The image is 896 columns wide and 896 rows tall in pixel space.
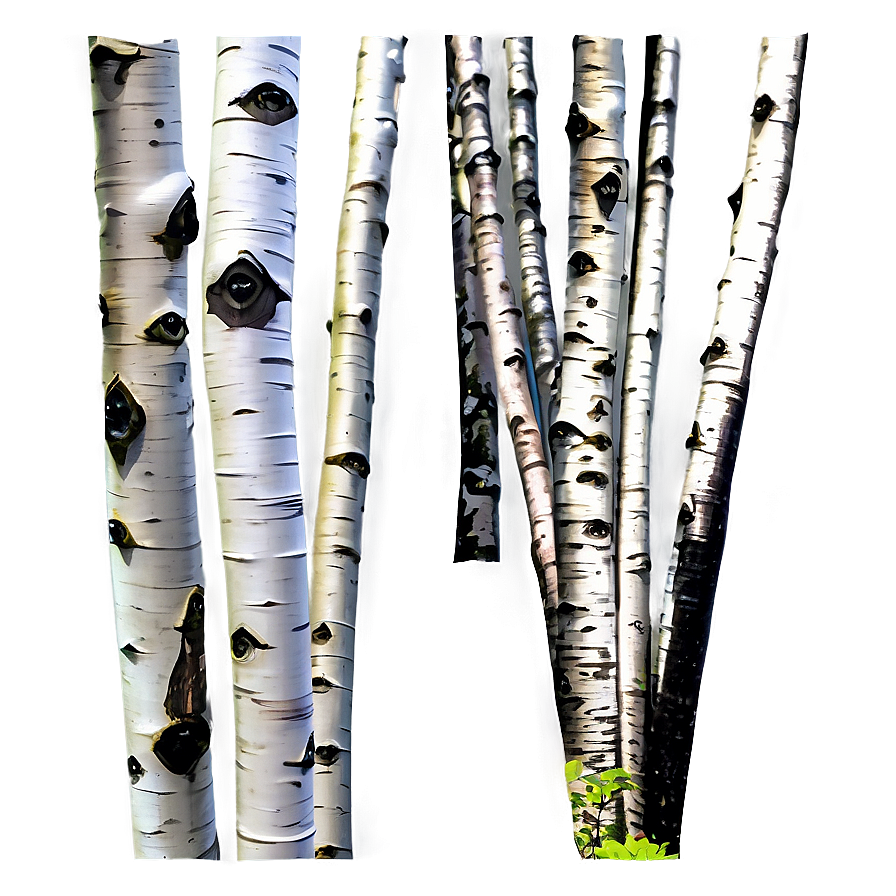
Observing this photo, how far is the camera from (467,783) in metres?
1.02

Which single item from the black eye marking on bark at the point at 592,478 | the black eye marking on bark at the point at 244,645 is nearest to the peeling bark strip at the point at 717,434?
the black eye marking on bark at the point at 592,478

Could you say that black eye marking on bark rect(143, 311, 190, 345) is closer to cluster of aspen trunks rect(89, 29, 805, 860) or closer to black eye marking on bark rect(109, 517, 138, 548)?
cluster of aspen trunks rect(89, 29, 805, 860)

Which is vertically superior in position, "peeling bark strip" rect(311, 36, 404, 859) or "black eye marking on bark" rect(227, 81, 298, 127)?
"black eye marking on bark" rect(227, 81, 298, 127)

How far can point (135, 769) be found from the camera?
3.29 feet

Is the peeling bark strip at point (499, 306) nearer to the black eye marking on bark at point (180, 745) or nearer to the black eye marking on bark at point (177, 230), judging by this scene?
the black eye marking on bark at point (177, 230)

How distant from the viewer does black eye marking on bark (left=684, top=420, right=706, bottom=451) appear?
41.3 inches

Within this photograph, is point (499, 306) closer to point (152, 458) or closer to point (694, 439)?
point (694, 439)

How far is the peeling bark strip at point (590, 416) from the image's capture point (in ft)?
3.35

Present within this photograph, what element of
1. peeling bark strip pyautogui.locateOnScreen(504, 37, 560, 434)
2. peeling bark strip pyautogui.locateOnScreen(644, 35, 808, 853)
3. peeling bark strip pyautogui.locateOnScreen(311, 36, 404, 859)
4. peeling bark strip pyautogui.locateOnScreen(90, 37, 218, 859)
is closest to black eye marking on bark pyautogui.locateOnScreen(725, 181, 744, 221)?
peeling bark strip pyautogui.locateOnScreen(644, 35, 808, 853)

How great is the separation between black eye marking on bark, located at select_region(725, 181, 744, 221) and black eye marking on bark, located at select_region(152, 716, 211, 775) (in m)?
1.02

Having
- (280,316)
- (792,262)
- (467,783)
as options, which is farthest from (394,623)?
(792,262)

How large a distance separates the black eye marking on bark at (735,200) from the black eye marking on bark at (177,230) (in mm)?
755

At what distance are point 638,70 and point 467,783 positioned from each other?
1035mm

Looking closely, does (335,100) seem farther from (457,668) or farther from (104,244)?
(457,668)
